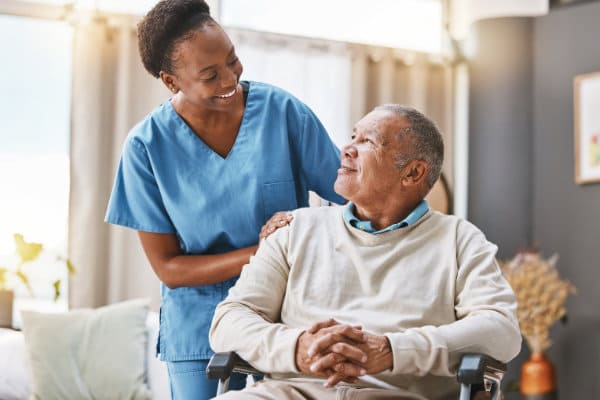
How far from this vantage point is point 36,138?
4.09 m

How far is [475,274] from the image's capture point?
69.7 inches

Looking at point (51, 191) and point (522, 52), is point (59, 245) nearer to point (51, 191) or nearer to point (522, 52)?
point (51, 191)

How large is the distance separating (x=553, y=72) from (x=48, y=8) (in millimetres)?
2856

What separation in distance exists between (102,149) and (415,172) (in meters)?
2.47

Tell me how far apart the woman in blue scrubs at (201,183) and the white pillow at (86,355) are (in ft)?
4.85

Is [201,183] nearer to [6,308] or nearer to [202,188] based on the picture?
[202,188]

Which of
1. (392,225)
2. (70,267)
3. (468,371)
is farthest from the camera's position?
(70,267)

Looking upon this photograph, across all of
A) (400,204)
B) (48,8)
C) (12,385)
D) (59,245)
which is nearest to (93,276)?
(59,245)

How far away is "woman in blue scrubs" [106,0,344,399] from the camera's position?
1950 millimetres

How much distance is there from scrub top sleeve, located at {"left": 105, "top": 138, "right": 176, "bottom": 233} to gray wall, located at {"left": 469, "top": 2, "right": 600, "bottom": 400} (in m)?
3.19

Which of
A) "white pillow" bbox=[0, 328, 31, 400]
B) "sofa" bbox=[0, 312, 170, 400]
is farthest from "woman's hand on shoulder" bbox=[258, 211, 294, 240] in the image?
"white pillow" bbox=[0, 328, 31, 400]

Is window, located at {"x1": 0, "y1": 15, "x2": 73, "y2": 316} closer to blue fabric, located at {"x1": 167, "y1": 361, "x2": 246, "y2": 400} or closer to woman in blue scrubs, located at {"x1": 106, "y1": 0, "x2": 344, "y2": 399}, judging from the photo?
woman in blue scrubs, located at {"x1": 106, "y1": 0, "x2": 344, "y2": 399}

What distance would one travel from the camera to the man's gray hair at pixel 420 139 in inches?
76.0

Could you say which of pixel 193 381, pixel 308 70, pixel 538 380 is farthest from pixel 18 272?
pixel 538 380
